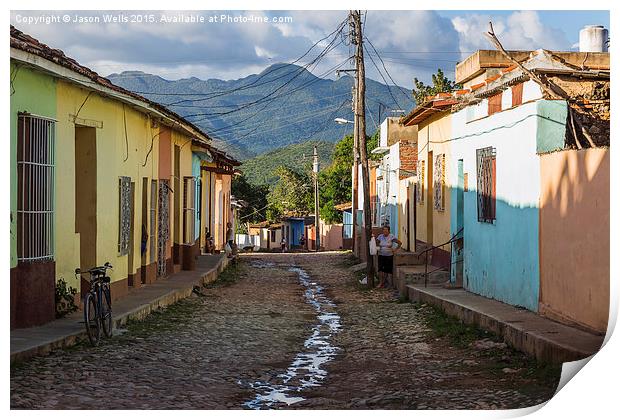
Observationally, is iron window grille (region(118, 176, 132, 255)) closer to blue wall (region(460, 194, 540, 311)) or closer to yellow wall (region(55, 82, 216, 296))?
yellow wall (region(55, 82, 216, 296))

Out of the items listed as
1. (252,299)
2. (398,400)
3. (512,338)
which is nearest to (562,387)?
(398,400)

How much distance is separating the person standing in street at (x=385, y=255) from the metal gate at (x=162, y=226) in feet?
13.6

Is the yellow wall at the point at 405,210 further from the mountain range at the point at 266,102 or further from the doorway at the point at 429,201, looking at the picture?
the mountain range at the point at 266,102

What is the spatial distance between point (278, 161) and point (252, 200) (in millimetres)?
17625

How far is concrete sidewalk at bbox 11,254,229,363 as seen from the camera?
905cm

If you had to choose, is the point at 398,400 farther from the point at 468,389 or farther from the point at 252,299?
the point at 252,299

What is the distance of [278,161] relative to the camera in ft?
259

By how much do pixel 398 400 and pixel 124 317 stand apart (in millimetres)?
4859

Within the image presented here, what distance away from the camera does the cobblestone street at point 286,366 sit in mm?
7934

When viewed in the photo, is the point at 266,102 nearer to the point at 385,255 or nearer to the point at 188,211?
the point at 188,211

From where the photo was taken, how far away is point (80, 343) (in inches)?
396

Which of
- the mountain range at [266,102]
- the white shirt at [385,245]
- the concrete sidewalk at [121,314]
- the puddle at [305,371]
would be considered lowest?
the puddle at [305,371]

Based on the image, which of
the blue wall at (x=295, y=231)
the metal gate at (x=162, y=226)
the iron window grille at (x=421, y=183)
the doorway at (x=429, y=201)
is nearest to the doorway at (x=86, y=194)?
the metal gate at (x=162, y=226)

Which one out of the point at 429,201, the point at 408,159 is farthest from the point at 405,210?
the point at 429,201
